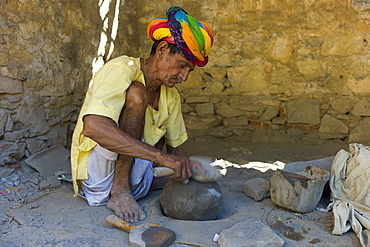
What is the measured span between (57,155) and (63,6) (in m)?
1.37

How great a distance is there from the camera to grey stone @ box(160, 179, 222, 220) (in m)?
1.98

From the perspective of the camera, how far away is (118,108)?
1.99 m

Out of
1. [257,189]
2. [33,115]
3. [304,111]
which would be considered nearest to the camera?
[257,189]

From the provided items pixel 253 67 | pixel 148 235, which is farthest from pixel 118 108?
pixel 253 67

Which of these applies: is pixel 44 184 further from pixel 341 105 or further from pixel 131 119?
pixel 341 105

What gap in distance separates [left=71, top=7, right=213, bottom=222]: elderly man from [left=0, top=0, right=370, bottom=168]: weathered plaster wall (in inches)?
38.2

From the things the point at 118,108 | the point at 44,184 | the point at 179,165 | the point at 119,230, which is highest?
the point at 118,108

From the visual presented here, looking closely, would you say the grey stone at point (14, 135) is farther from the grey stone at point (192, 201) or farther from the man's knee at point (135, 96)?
the grey stone at point (192, 201)

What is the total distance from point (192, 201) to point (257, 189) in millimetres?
574

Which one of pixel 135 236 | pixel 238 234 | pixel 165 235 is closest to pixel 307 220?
pixel 238 234

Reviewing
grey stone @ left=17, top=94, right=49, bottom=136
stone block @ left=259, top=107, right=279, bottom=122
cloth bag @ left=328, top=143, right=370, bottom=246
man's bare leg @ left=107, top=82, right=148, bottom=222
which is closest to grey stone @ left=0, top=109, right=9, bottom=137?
grey stone @ left=17, top=94, right=49, bottom=136

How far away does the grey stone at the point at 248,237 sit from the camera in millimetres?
1617

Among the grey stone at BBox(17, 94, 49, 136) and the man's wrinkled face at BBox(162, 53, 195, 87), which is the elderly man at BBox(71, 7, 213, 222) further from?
the grey stone at BBox(17, 94, 49, 136)

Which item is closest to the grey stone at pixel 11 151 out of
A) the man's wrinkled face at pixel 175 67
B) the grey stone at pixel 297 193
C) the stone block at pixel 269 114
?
the man's wrinkled face at pixel 175 67
